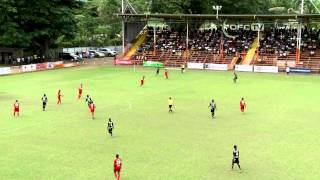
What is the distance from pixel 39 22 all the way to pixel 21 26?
9.15 ft

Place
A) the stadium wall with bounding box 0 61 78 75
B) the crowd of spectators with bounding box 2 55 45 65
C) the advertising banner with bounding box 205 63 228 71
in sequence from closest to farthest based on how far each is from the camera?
the stadium wall with bounding box 0 61 78 75, the advertising banner with bounding box 205 63 228 71, the crowd of spectators with bounding box 2 55 45 65

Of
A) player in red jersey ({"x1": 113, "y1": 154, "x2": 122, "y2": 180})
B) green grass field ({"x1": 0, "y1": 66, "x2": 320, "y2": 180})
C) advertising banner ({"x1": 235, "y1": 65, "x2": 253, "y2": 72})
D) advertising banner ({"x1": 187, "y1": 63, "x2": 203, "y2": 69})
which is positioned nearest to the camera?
player in red jersey ({"x1": 113, "y1": 154, "x2": 122, "y2": 180})

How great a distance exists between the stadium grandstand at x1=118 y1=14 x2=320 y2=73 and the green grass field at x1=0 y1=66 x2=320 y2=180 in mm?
15789

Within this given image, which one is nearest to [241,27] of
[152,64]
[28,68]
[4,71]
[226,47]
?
[226,47]

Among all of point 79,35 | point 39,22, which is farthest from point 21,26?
point 79,35

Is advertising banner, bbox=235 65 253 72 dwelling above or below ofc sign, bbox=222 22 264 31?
below

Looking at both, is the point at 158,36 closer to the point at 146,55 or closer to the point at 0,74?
the point at 146,55

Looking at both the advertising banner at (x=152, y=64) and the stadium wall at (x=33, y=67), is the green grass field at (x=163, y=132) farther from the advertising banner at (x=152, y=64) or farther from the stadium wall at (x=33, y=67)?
the advertising banner at (x=152, y=64)

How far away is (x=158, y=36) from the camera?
78.1m

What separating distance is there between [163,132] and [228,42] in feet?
150

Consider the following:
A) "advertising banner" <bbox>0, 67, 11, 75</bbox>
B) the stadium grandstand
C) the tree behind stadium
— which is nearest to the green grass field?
"advertising banner" <bbox>0, 67, 11, 75</bbox>

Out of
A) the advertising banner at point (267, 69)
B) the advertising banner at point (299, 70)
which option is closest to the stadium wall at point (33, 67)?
the advertising banner at point (267, 69)

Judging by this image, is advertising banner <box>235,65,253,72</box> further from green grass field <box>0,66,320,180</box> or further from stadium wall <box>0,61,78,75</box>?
stadium wall <box>0,61,78,75</box>

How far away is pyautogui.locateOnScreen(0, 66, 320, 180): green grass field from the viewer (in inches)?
814
